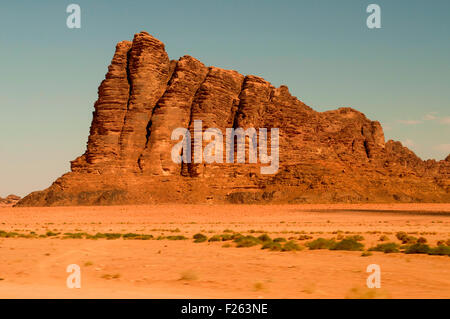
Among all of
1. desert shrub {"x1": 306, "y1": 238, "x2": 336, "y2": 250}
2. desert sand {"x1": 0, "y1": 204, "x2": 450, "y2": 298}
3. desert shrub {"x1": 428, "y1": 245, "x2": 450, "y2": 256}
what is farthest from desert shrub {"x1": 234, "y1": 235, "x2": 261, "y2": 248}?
desert shrub {"x1": 428, "y1": 245, "x2": 450, "y2": 256}

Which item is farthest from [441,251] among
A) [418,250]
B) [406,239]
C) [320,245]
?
[406,239]

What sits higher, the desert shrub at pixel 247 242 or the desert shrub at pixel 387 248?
the desert shrub at pixel 387 248

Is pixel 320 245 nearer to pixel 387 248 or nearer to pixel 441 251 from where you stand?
pixel 387 248

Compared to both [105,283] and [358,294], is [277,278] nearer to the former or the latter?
[358,294]

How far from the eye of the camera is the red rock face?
9081 cm

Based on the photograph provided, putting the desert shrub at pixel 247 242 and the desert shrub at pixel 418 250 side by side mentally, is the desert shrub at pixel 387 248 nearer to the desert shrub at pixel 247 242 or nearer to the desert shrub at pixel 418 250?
the desert shrub at pixel 418 250

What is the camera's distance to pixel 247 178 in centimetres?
9800

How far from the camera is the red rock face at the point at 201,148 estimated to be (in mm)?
90812

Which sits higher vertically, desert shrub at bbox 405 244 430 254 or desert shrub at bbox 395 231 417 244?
desert shrub at bbox 405 244 430 254

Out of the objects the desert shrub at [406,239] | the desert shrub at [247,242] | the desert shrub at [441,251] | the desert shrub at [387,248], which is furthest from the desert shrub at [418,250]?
the desert shrub at [247,242]

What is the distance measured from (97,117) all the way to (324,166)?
50.3 meters

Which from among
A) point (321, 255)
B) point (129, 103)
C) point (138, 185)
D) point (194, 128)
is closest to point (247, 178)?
point (194, 128)

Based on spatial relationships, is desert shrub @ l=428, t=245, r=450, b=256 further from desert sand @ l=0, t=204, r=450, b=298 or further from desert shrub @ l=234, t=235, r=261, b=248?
desert shrub @ l=234, t=235, r=261, b=248

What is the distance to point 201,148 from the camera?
98.7m
